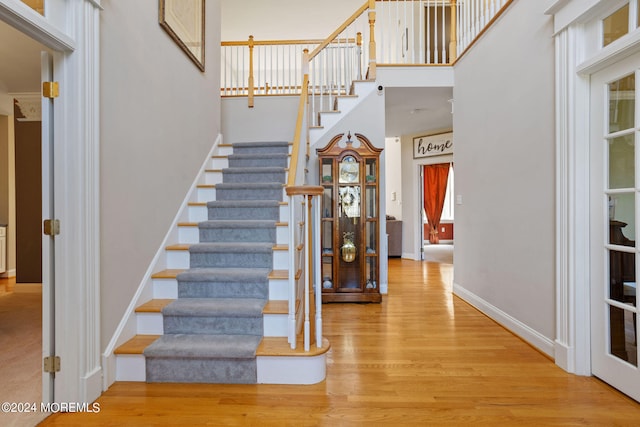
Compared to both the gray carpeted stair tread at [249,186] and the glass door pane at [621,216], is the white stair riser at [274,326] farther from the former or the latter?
the glass door pane at [621,216]

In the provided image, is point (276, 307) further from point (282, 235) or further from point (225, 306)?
point (282, 235)

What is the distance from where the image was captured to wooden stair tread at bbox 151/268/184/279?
100 inches

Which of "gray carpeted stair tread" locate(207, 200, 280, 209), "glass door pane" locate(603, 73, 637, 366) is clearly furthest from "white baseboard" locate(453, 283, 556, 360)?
"gray carpeted stair tread" locate(207, 200, 280, 209)

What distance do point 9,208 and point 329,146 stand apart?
529 centimetres

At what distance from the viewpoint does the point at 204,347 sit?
2.08 m

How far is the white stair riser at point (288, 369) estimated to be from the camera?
6.68 feet

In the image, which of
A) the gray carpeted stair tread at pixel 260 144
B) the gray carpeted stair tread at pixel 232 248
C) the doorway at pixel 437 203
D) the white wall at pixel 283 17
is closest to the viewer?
the gray carpeted stair tread at pixel 232 248

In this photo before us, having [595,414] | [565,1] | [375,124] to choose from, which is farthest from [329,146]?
[595,414]

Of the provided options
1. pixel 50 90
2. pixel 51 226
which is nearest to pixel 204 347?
pixel 51 226

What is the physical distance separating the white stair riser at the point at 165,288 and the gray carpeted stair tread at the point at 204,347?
1.35 feet

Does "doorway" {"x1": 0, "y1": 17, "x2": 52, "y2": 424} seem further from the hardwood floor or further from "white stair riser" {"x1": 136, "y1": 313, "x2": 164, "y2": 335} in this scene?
the hardwood floor

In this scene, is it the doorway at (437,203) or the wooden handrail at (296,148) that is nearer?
the wooden handrail at (296,148)

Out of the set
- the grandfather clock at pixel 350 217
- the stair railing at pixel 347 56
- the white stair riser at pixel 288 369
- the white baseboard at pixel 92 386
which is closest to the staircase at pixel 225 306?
the white stair riser at pixel 288 369

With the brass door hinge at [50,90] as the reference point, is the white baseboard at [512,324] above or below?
below
